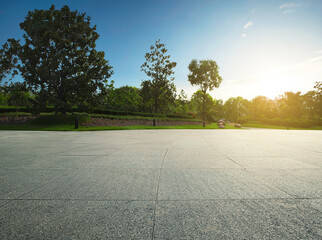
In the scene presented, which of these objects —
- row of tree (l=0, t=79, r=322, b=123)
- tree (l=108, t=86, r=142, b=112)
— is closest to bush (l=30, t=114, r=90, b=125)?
row of tree (l=0, t=79, r=322, b=123)

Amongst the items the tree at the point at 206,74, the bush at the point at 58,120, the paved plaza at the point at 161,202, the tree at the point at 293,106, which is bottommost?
the paved plaza at the point at 161,202

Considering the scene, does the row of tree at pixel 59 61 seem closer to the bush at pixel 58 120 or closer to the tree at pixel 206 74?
the bush at pixel 58 120

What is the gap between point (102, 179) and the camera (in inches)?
135

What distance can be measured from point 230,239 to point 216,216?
410 mm

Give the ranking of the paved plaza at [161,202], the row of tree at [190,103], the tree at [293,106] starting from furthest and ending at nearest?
1. the tree at [293,106]
2. the row of tree at [190,103]
3. the paved plaza at [161,202]

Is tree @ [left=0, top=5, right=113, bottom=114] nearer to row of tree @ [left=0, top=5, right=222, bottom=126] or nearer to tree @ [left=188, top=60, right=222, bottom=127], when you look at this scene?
row of tree @ [left=0, top=5, right=222, bottom=126]

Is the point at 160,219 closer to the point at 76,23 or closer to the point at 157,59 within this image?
the point at 76,23

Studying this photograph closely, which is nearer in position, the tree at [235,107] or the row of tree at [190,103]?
the row of tree at [190,103]

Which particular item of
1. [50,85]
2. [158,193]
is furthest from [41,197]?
[50,85]

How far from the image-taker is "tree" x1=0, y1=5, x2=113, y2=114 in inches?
856

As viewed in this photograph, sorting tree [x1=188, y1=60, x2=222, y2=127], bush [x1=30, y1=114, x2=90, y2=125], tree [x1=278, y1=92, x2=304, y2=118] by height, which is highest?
tree [x1=188, y1=60, x2=222, y2=127]

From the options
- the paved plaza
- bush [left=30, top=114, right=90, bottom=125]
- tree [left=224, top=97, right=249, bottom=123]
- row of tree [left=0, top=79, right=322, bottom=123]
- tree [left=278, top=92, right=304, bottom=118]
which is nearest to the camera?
the paved plaza

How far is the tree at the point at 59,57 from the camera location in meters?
21.8

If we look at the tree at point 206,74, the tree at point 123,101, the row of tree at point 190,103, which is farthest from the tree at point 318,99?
the tree at point 123,101
